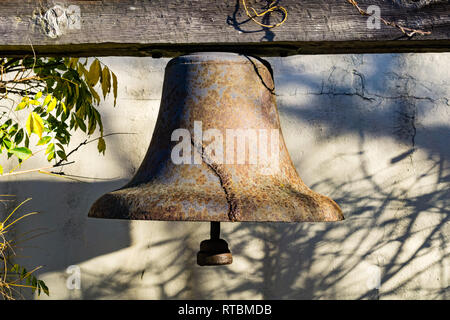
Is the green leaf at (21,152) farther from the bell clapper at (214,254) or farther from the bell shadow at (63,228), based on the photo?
the bell shadow at (63,228)

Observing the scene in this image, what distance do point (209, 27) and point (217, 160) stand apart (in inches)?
15.8

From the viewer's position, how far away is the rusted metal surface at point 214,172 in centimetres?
133

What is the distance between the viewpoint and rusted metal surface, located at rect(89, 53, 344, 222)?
133 centimetres

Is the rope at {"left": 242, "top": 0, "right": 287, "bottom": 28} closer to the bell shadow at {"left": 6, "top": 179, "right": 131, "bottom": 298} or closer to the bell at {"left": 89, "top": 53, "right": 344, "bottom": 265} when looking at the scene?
the bell at {"left": 89, "top": 53, "right": 344, "bottom": 265}

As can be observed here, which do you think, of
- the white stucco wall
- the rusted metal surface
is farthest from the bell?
the white stucco wall

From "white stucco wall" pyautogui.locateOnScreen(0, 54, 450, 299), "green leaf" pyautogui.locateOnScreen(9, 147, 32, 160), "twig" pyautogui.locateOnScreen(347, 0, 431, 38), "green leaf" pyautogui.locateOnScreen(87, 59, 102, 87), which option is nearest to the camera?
"twig" pyautogui.locateOnScreen(347, 0, 431, 38)

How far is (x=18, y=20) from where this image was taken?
65.5 inches

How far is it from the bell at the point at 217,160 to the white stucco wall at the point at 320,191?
5.82 feet

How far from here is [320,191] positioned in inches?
133

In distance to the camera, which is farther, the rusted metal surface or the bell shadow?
the bell shadow

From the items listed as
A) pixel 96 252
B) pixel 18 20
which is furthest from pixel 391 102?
pixel 18 20

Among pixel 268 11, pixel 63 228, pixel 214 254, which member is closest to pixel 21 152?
pixel 214 254
